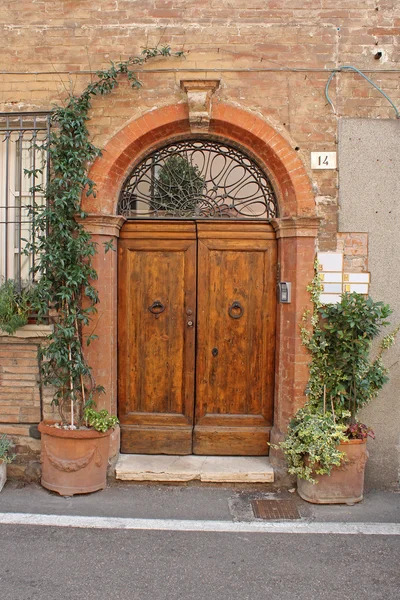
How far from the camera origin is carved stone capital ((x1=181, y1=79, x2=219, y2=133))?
15.3ft

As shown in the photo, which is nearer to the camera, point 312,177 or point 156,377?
point 312,177

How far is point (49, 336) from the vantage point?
4.72 metres

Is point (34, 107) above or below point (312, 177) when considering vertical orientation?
above

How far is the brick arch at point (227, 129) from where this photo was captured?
15.5 feet

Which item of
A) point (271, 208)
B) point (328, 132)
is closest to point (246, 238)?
point (271, 208)

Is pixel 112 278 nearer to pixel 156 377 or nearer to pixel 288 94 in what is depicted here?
pixel 156 377

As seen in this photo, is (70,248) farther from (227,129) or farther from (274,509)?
(274,509)

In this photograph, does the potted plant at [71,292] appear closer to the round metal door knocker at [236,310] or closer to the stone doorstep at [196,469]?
the stone doorstep at [196,469]

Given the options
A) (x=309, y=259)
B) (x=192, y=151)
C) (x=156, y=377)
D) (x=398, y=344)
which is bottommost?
(x=156, y=377)

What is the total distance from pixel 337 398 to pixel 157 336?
1869mm

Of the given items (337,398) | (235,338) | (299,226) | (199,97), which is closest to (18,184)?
(199,97)

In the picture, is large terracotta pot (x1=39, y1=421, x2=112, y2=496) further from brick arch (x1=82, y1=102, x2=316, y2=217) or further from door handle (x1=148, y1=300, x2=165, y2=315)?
brick arch (x1=82, y1=102, x2=316, y2=217)

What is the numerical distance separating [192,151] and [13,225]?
6.47ft

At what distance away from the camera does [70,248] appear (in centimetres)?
454
